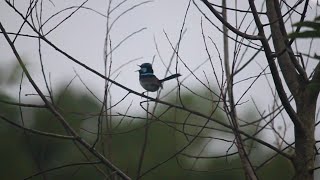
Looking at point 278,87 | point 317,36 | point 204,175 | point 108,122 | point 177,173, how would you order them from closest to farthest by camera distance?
point 317,36, point 278,87, point 108,122, point 177,173, point 204,175

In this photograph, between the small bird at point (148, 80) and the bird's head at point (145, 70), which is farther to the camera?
the bird's head at point (145, 70)

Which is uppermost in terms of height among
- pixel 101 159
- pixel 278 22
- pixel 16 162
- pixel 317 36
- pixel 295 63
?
pixel 16 162

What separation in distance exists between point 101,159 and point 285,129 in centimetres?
125

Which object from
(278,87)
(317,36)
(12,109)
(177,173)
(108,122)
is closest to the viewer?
(317,36)

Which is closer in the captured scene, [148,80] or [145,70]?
[148,80]

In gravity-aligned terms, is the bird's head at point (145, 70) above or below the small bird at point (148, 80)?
above

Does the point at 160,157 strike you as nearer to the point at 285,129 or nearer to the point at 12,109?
the point at 12,109

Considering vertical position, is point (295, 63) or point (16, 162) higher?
point (16, 162)

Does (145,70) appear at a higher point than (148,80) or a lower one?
higher

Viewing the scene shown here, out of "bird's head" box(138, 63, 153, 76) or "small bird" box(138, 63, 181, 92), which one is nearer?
"small bird" box(138, 63, 181, 92)

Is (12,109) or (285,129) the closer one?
(285,129)

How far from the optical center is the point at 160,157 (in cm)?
701

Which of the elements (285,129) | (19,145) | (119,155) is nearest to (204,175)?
(119,155)

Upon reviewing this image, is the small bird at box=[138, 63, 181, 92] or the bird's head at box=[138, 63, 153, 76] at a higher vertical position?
the bird's head at box=[138, 63, 153, 76]
